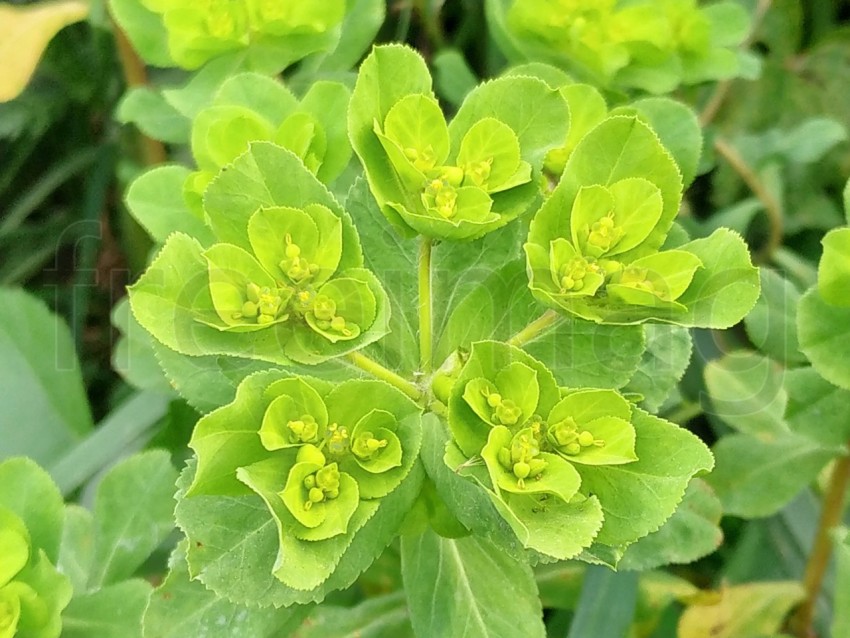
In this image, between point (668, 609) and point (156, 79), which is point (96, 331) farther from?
point (668, 609)

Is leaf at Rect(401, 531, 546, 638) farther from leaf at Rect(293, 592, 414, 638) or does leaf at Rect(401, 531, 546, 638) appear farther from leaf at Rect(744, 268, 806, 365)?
leaf at Rect(744, 268, 806, 365)

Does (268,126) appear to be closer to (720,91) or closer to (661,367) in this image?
(661,367)

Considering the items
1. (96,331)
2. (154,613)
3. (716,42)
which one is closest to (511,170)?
(154,613)

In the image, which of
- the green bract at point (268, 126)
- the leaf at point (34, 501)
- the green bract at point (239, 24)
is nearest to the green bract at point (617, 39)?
the green bract at point (239, 24)

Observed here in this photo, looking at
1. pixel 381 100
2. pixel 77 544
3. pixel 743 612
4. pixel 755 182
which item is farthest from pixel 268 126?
pixel 755 182

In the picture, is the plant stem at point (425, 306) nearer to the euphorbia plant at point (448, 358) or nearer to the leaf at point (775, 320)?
the euphorbia plant at point (448, 358)

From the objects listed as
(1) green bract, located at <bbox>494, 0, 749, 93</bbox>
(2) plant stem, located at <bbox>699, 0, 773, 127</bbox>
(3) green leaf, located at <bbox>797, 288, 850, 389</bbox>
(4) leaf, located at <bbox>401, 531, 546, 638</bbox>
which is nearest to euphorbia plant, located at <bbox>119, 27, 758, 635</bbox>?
(4) leaf, located at <bbox>401, 531, 546, 638</bbox>
